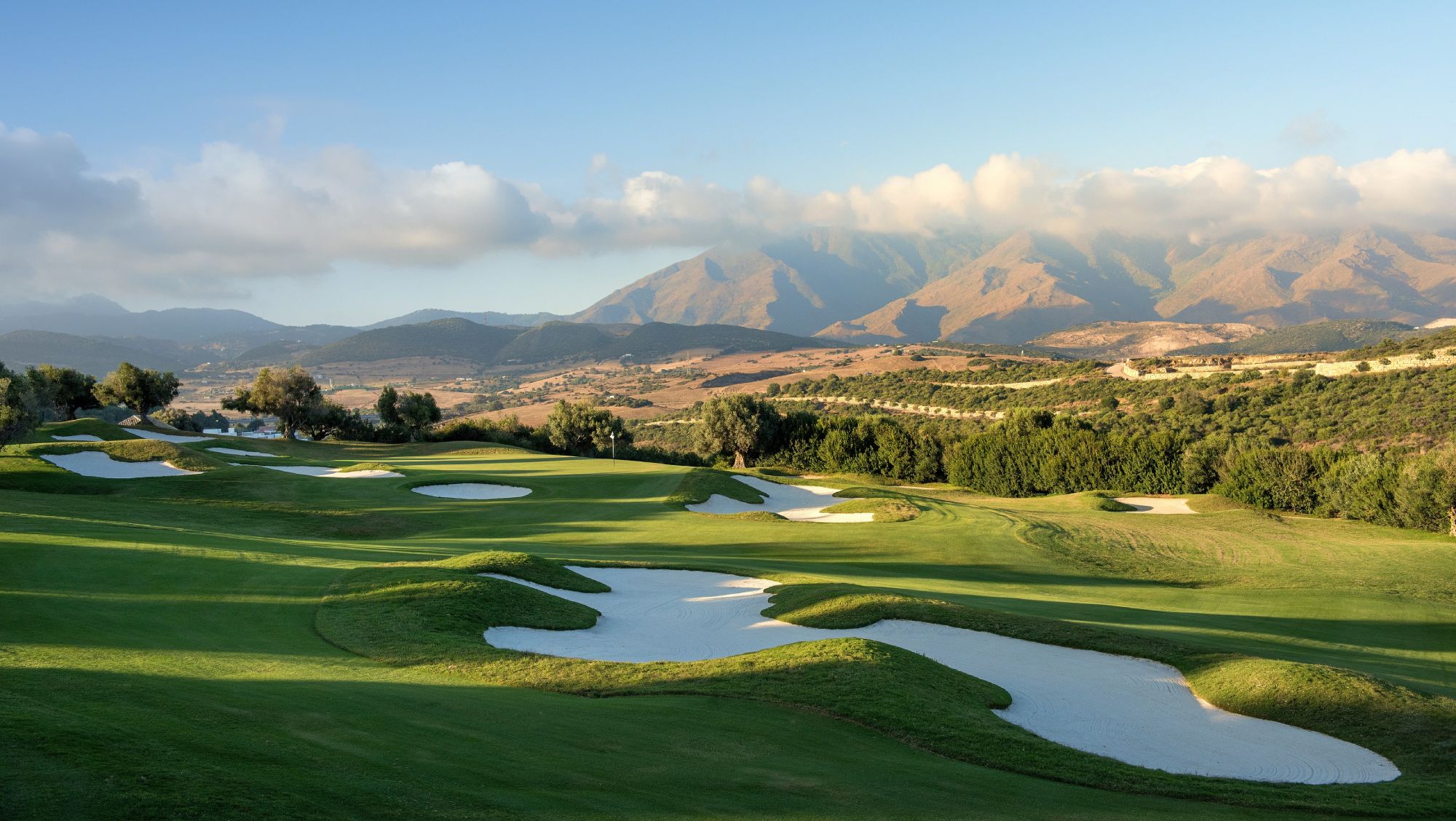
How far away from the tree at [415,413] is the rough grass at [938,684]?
52.9 meters

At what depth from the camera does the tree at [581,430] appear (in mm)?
64000

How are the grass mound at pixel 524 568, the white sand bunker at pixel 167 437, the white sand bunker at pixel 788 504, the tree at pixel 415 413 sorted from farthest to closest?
the tree at pixel 415 413 < the white sand bunker at pixel 167 437 < the white sand bunker at pixel 788 504 < the grass mound at pixel 524 568

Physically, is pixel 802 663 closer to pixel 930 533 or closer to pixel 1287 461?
pixel 930 533

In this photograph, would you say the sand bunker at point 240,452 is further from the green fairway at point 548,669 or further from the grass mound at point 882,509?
the grass mound at point 882,509

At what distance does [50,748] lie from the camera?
5066 millimetres

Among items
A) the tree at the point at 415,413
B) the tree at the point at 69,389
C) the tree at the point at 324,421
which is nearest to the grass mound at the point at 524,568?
the tree at the point at 324,421

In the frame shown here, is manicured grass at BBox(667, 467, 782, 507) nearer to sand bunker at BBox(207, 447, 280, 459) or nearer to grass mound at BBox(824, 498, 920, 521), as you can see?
grass mound at BBox(824, 498, 920, 521)

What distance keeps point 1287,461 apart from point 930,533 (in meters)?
19.0

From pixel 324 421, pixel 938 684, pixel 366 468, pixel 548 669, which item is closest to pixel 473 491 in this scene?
pixel 366 468

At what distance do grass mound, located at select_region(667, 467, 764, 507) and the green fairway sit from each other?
4.05m

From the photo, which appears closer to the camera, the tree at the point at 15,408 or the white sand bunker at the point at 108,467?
the tree at the point at 15,408

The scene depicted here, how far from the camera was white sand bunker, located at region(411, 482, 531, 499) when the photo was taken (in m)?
34.0

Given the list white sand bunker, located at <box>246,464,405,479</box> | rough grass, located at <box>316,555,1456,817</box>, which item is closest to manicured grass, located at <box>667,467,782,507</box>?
white sand bunker, located at <box>246,464,405,479</box>

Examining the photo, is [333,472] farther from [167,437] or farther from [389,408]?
[389,408]
